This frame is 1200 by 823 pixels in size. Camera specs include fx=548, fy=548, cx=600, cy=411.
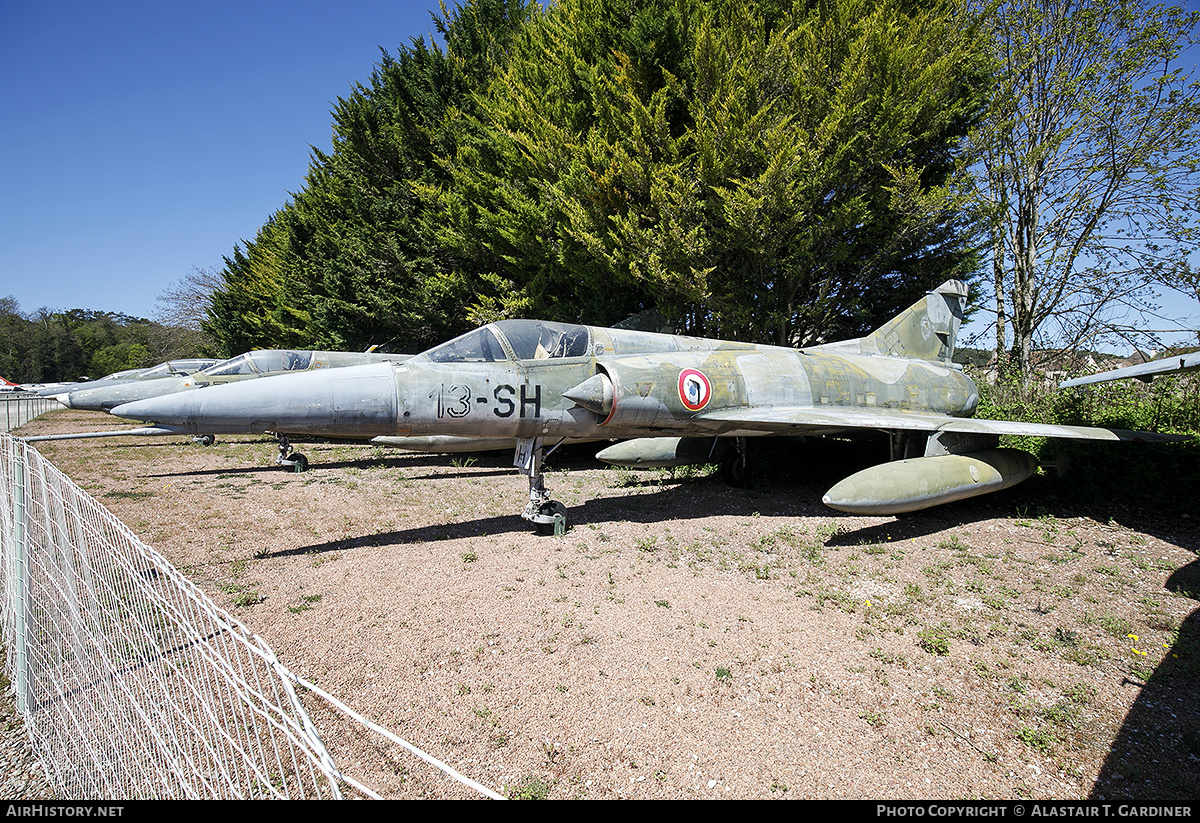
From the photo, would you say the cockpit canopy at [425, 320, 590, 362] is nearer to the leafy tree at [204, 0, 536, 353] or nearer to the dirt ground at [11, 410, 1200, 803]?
the dirt ground at [11, 410, 1200, 803]

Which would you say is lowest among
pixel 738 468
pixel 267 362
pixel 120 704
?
pixel 120 704

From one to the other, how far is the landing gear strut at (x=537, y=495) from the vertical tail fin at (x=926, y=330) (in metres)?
7.13

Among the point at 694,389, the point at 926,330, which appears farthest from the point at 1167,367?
the point at 926,330

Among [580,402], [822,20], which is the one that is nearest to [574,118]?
[822,20]

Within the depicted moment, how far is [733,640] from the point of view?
4.39 meters

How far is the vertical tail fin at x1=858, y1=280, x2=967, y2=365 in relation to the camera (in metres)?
11.0

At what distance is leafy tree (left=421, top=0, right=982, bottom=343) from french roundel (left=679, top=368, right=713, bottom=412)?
17.5ft

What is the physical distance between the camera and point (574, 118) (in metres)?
14.7

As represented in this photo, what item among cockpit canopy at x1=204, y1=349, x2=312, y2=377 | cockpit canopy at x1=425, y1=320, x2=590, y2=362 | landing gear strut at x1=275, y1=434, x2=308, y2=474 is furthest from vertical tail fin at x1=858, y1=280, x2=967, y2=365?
cockpit canopy at x1=204, y1=349, x2=312, y2=377

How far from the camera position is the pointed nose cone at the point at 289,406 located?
5.27m

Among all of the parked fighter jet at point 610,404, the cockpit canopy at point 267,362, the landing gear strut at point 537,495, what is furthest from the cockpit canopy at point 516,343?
the cockpit canopy at point 267,362

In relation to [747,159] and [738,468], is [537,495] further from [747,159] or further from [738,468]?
[747,159]

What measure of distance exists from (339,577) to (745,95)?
1175 cm

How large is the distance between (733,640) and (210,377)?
45.7 feet
